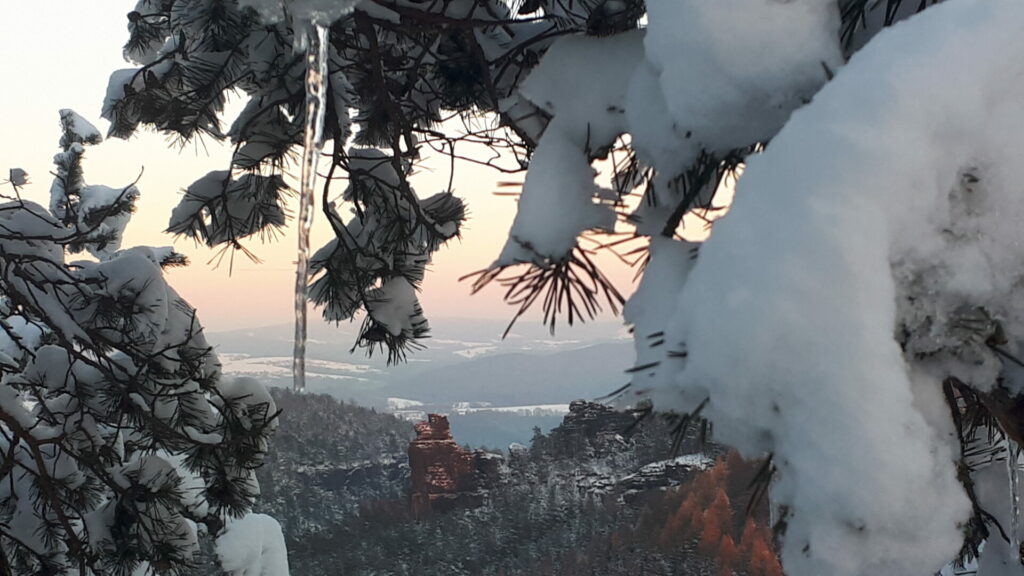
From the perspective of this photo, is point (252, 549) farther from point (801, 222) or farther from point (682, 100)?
point (801, 222)

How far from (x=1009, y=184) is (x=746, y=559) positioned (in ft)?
64.5

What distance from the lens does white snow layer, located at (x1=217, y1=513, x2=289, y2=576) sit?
642cm

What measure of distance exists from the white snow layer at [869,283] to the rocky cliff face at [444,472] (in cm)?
2502

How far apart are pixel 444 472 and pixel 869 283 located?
25706 mm

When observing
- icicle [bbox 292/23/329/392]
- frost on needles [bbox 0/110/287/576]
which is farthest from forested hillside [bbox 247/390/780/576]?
icicle [bbox 292/23/329/392]

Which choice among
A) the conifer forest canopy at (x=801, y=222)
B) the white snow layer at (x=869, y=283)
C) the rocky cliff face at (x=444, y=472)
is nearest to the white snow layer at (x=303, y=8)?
the conifer forest canopy at (x=801, y=222)

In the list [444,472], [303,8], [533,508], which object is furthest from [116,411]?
[444,472]

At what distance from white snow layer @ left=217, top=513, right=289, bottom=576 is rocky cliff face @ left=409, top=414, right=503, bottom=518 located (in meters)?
18.7

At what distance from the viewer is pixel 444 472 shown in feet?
84.9

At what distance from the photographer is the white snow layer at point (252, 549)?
21.1 feet

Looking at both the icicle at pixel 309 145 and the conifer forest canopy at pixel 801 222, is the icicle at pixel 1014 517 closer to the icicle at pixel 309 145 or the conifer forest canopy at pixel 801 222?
the conifer forest canopy at pixel 801 222

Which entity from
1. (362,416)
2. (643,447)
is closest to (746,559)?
(643,447)

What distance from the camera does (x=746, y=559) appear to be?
19047 millimetres

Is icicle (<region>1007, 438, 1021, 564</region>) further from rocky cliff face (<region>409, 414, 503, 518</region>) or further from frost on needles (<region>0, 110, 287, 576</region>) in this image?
rocky cliff face (<region>409, 414, 503, 518</region>)
